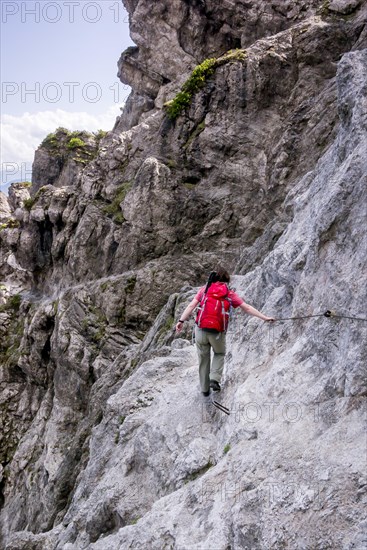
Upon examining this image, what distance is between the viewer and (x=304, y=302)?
9.15 m

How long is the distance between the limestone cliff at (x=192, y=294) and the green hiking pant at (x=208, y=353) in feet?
1.67

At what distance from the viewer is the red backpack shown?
932 centimetres

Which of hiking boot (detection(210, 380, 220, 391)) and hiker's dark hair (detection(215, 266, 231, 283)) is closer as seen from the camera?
hiker's dark hair (detection(215, 266, 231, 283))

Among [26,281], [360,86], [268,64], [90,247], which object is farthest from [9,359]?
[360,86]

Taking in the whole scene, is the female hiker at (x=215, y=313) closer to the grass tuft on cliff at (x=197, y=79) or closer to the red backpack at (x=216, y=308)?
the red backpack at (x=216, y=308)

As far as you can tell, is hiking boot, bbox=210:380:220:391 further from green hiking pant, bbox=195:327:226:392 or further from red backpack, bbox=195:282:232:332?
red backpack, bbox=195:282:232:332

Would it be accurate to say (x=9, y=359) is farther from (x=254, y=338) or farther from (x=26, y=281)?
(x=254, y=338)

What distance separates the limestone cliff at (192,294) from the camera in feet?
23.1

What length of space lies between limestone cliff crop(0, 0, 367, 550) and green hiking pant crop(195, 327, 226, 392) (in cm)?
51

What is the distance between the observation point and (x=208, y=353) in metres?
9.84

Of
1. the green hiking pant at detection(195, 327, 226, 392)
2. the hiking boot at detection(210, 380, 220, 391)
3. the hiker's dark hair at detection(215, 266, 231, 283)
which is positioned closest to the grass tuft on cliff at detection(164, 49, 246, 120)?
the hiker's dark hair at detection(215, 266, 231, 283)

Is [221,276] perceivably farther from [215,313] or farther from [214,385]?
[214,385]

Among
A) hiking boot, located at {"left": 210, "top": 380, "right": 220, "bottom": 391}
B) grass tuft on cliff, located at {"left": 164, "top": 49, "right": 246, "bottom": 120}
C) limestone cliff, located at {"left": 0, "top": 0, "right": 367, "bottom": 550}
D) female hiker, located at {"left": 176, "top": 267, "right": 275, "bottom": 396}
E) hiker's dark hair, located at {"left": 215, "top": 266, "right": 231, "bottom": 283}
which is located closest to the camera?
limestone cliff, located at {"left": 0, "top": 0, "right": 367, "bottom": 550}

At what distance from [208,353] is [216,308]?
1149 mm
